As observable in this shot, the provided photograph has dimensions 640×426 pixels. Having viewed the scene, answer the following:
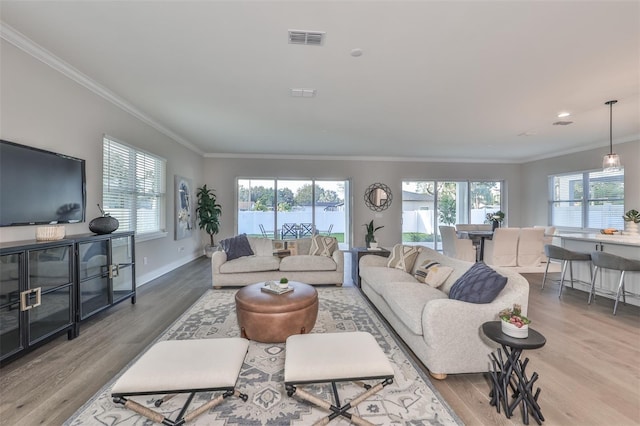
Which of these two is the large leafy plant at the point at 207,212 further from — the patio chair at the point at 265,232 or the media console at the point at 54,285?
the media console at the point at 54,285

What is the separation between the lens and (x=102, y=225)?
3240 mm

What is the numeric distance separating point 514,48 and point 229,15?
2.52 m

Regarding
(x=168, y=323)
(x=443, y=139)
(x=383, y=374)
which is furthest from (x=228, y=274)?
(x=443, y=139)

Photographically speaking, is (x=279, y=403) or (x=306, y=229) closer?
(x=279, y=403)

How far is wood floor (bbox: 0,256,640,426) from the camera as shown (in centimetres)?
182

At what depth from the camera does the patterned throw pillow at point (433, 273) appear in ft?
9.83

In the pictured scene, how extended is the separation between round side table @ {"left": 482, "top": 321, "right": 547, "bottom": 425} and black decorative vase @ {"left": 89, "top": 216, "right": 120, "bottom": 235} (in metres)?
3.79

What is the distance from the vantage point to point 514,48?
8.73 feet

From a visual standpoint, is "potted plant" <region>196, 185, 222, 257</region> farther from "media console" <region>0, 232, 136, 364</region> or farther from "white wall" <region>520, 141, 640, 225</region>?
"white wall" <region>520, 141, 640, 225</region>

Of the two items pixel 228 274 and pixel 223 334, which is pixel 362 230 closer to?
pixel 228 274

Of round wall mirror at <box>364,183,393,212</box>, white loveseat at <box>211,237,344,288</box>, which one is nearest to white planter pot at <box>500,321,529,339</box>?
white loveseat at <box>211,237,344,288</box>

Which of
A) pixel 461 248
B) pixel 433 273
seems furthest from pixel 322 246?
pixel 461 248

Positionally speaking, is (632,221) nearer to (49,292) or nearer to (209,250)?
(49,292)

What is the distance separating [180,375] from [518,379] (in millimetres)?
1996
